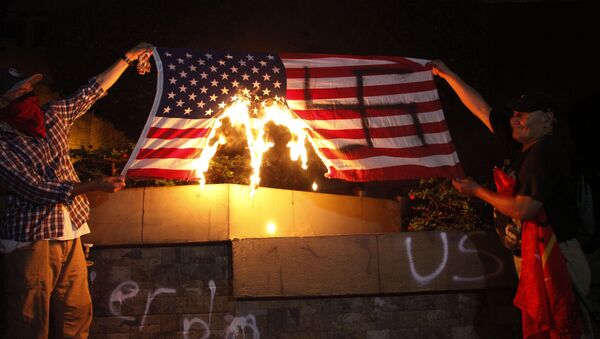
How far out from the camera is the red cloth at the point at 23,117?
14.6 feet

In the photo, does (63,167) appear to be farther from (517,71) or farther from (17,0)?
(517,71)

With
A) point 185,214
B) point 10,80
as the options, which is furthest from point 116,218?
point 10,80

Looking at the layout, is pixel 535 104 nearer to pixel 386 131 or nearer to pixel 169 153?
pixel 386 131

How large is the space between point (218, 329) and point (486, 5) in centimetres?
698

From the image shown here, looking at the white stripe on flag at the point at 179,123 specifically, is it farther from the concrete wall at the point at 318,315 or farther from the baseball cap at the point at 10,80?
the concrete wall at the point at 318,315

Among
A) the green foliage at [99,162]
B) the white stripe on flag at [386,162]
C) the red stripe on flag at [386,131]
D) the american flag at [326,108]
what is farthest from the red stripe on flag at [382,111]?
the green foliage at [99,162]

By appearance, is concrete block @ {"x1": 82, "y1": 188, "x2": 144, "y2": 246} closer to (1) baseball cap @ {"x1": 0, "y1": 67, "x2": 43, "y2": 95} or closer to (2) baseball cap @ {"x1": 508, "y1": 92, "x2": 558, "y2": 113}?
(1) baseball cap @ {"x1": 0, "y1": 67, "x2": 43, "y2": 95}

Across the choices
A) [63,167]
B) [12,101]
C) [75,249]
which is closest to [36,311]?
[75,249]

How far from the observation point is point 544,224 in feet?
12.8

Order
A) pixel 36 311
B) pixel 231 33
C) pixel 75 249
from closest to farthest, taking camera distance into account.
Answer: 1. pixel 36 311
2. pixel 75 249
3. pixel 231 33

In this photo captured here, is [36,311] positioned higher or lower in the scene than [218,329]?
higher

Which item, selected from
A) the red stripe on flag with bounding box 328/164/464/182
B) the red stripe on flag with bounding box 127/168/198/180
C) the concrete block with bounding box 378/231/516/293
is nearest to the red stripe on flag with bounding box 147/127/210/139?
the red stripe on flag with bounding box 127/168/198/180

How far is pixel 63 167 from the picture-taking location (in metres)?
4.77

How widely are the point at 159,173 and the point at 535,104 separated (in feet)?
10.9
